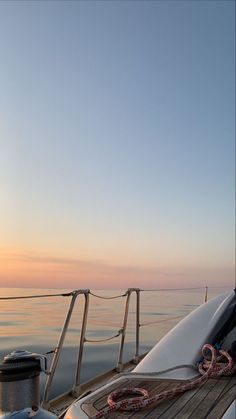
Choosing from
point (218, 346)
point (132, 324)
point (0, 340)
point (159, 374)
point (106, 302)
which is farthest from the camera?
point (106, 302)

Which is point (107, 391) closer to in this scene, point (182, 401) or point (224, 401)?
point (182, 401)

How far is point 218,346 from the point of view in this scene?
13.1ft

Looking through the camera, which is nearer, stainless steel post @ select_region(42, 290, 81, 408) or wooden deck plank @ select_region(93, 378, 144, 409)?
wooden deck plank @ select_region(93, 378, 144, 409)

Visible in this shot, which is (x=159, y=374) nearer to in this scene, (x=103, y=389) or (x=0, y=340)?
(x=103, y=389)

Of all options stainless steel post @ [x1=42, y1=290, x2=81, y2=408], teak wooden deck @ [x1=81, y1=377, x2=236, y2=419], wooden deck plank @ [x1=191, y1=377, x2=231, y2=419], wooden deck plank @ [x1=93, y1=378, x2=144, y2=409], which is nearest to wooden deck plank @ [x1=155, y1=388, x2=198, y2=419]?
teak wooden deck @ [x1=81, y1=377, x2=236, y2=419]

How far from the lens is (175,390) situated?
2963 millimetres

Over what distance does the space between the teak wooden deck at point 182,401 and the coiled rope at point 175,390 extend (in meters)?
0.03

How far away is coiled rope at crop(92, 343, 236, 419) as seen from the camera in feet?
8.72

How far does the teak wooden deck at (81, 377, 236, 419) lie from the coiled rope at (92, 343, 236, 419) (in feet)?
0.11

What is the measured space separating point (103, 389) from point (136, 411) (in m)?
0.42

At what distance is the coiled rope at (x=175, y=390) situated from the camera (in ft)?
8.72

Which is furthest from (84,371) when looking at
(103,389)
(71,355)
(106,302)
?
(106,302)

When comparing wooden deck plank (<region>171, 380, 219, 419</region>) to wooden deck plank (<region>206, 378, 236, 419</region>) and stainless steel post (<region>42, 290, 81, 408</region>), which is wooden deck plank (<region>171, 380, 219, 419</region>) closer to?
wooden deck plank (<region>206, 378, 236, 419</region>)

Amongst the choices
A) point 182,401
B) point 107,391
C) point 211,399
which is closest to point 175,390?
point 182,401
